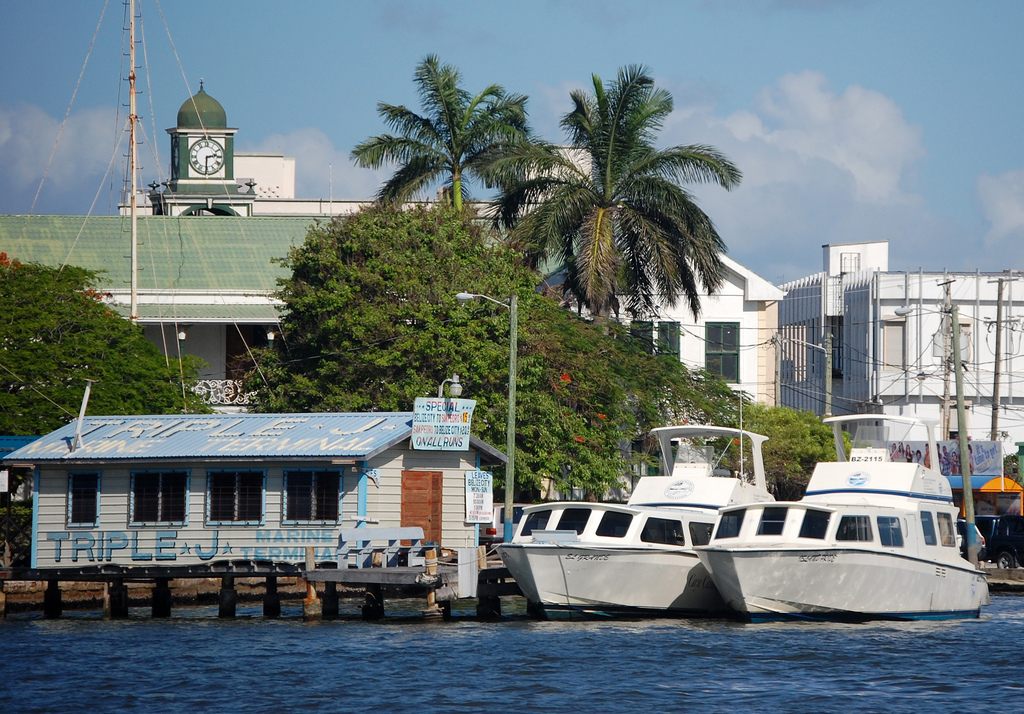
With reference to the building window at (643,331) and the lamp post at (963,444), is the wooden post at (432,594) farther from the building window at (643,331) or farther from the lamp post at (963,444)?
the building window at (643,331)

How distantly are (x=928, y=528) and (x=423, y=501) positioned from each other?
38.1 feet

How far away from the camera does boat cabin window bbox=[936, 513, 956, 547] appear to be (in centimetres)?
3544

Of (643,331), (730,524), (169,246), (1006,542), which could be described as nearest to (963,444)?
(1006,542)

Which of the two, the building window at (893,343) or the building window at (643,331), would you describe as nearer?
the building window at (643,331)

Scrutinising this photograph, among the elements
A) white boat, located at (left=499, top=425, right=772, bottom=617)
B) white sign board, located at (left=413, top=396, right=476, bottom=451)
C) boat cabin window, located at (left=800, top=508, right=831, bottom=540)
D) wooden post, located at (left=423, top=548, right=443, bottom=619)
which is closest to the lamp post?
white boat, located at (left=499, top=425, right=772, bottom=617)

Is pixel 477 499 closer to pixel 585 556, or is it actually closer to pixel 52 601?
pixel 585 556

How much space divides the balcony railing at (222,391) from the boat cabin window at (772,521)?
26822 millimetres

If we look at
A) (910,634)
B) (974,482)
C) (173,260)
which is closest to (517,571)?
(910,634)

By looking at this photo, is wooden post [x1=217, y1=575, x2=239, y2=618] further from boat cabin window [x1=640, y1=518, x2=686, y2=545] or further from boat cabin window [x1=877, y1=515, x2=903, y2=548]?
boat cabin window [x1=877, y1=515, x2=903, y2=548]

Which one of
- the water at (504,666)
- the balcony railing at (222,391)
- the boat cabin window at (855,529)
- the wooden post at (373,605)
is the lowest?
the water at (504,666)

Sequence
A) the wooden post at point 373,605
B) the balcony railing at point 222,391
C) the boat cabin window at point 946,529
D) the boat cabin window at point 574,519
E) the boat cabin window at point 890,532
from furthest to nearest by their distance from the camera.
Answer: the balcony railing at point 222,391 < the boat cabin window at point 946,529 < the wooden post at point 373,605 < the boat cabin window at point 574,519 < the boat cabin window at point 890,532

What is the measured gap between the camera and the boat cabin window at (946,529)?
35438 mm

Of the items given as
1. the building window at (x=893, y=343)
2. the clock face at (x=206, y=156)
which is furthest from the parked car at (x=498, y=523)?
the clock face at (x=206, y=156)

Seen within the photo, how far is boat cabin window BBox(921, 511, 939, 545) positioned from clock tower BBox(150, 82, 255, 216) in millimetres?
49781
